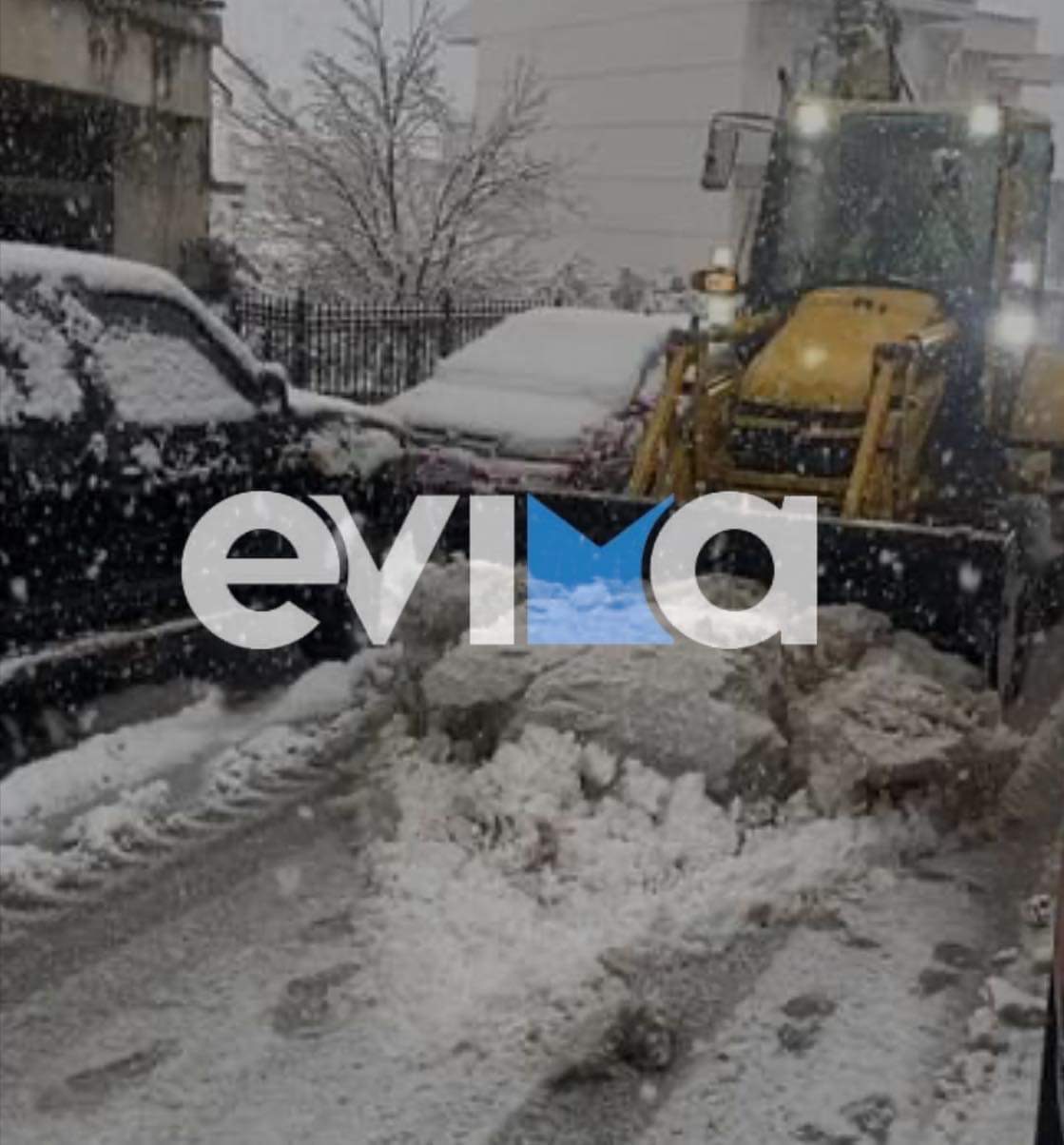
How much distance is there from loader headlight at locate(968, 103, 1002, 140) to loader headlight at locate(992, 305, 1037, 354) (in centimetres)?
87

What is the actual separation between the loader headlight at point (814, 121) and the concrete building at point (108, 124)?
10.4m

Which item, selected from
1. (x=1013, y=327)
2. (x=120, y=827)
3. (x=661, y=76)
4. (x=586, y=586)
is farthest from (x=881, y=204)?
(x=661, y=76)

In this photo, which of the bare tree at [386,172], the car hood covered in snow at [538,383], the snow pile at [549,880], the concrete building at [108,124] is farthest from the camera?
the bare tree at [386,172]

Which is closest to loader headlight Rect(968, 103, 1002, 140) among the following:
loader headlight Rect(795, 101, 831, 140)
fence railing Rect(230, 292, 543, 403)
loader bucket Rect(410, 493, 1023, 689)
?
loader headlight Rect(795, 101, 831, 140)

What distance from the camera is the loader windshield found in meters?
8.02

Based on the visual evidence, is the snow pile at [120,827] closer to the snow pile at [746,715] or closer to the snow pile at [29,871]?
the snow pile at [29,871]

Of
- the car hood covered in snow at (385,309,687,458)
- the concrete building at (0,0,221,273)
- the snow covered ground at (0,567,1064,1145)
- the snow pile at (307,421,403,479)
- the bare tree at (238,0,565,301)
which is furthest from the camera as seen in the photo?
the bare tree at (238,0,565,301)

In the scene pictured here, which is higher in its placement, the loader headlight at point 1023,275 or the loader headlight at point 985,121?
the loader headlight at point 985,121

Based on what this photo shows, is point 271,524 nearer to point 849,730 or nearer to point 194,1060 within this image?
point 849,730

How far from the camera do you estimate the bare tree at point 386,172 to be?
2264 cm

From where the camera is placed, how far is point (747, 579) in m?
6.86

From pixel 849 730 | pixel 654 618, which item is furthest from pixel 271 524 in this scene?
pixel 849 730

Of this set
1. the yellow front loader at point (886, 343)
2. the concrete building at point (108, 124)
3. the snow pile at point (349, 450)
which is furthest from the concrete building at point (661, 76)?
the snow pile at point (349, 450)

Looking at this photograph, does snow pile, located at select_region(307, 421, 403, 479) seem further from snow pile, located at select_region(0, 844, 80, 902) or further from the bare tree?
the bare tree
